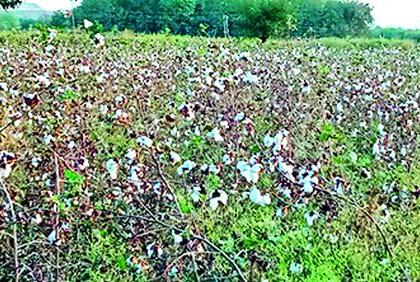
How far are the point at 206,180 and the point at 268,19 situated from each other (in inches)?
870

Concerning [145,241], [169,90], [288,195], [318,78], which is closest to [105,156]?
[145,241]

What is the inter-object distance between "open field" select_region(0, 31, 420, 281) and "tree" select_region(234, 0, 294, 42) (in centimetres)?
1909

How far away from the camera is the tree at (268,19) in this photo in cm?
2502

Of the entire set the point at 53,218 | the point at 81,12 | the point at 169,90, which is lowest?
the point at 81,12

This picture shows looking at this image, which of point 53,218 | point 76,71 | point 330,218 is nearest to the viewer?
point 53,218

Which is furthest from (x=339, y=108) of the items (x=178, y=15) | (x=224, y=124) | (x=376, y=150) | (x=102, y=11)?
(x=102, y=11)

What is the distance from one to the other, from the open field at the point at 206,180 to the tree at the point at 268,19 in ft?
62.6

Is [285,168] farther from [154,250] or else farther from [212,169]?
[154,250]

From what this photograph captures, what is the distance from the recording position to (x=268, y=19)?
25.3 meters

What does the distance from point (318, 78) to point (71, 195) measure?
3527 mm

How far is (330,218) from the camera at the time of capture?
3.40 metres

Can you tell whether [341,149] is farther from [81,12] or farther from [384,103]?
[81,12]

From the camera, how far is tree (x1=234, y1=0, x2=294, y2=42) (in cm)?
2502

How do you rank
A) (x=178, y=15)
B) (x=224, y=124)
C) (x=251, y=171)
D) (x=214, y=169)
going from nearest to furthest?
(x=251, y=171), (x=214, y=169), (x=224, y=124), (x=178, y=15)
